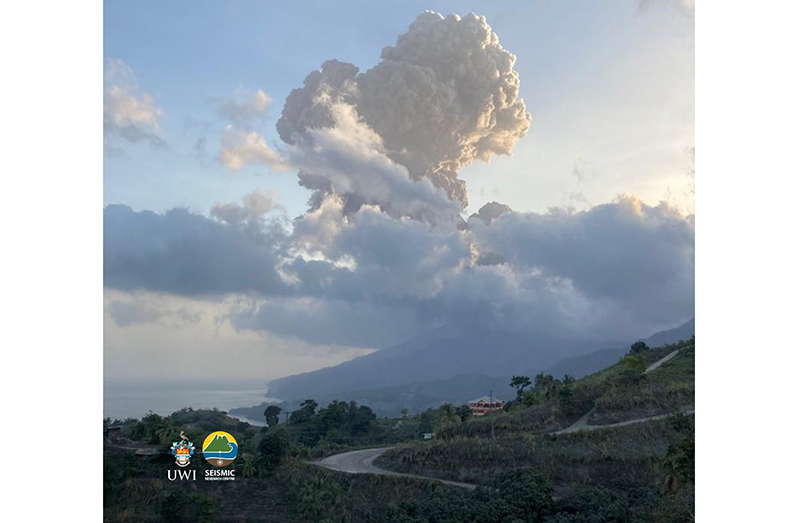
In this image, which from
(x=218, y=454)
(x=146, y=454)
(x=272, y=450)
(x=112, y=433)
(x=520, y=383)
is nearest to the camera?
(x=218, y=454)

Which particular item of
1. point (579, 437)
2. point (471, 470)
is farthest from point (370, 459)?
point (579, 437)

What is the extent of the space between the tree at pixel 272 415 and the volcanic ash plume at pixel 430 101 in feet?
18.0

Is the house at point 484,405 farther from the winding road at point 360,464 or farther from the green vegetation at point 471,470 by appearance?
the winding road at point 360,464

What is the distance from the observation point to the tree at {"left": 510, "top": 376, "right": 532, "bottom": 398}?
54.8 feet

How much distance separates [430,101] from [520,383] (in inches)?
Result: 340

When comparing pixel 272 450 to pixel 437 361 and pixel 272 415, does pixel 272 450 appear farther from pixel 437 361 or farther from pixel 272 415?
pixel 437 361

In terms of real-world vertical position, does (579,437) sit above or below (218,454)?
below

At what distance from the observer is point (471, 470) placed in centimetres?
1271

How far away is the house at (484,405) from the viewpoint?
1662 cm

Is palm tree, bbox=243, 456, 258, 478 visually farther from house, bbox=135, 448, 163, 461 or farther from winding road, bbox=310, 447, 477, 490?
winding road, bbox=310, 447, 477, 490

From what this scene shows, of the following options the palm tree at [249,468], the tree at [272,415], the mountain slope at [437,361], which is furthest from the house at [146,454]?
the tree at [272,415]

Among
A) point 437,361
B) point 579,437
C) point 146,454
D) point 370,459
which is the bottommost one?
point 370,459
